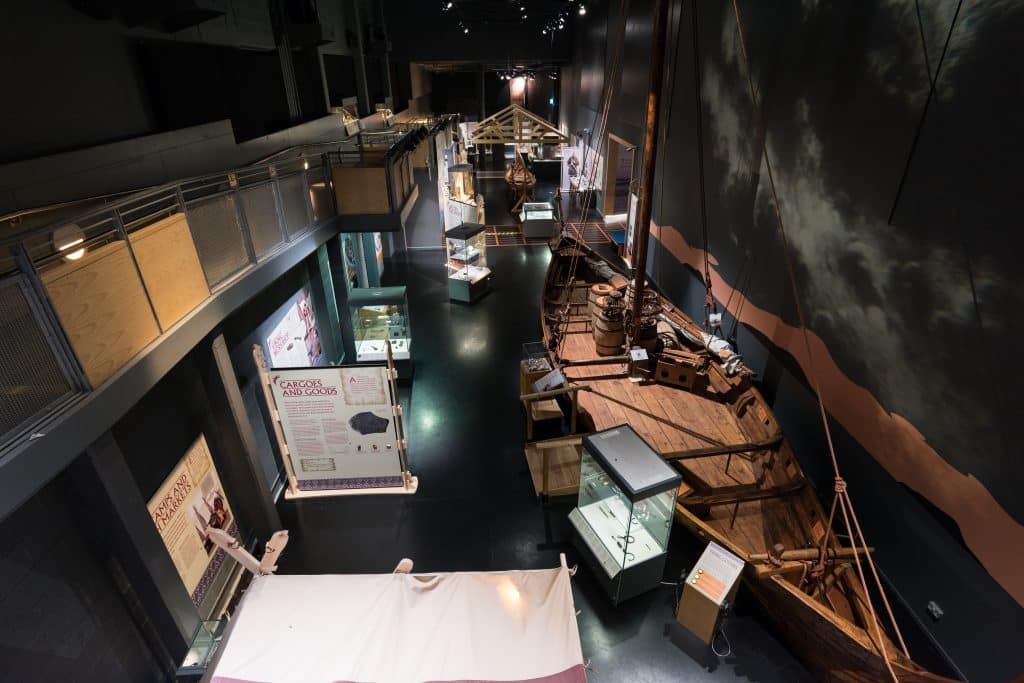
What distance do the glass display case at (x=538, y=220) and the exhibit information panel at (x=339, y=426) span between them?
493 inches

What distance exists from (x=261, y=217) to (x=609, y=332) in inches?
219

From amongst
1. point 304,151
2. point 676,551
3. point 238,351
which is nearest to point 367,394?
point 238,351

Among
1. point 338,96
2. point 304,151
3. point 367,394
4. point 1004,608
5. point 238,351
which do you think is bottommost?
point 1004,608

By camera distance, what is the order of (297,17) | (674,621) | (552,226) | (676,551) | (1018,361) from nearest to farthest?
(1018,361) → (674,621) → (676,551) → (297,17) → (552,226)

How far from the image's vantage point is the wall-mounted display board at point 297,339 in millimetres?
6977

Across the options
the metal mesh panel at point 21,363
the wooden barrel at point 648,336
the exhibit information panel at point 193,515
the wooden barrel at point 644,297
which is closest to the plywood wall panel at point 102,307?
the metal mesh panel at point 21,363

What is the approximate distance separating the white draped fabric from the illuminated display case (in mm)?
6132

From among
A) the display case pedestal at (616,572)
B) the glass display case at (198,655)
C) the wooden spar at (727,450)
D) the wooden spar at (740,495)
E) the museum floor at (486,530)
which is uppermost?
the wooden spar at (727,450)

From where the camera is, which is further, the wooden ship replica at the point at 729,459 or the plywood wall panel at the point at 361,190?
the plywood wall panel at the point at 361,190

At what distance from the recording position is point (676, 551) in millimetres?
6078

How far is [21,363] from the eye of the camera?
9.16 ft

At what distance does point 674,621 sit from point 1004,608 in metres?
2.77

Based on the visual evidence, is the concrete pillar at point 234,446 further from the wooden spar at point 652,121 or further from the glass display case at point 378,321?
the wooden spar at point 652,121

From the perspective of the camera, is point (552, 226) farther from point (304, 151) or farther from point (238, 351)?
point (238, 351)
